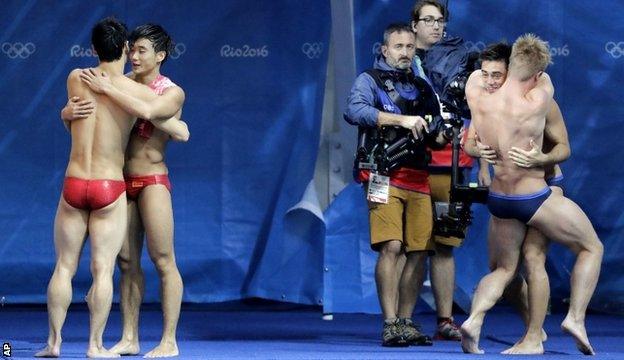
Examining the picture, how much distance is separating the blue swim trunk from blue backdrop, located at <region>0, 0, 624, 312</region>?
2.64m

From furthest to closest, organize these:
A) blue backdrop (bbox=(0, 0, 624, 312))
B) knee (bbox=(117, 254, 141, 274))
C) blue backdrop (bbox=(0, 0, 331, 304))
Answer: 1. blue backdrop (bbox=(0, 0, 331, 304))
2. blue backdrop (bbox=(0, 0, 624, 312))
3. knee (bbox=(117, 254, 141, 274))

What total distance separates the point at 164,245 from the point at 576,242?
217 centimetres

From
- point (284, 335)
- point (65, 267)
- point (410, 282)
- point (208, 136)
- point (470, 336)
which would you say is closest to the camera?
point (65, 267)

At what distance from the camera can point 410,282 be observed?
9.36 meters

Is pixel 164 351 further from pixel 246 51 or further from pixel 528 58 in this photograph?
pixel 246 51

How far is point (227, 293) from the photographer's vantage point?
1144 cm

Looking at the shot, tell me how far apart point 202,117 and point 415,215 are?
2.54 meters

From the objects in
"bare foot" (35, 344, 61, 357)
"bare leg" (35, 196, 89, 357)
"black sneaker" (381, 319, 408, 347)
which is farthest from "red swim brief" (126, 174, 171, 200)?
"black sneaker" (381, 319, 408, 347)

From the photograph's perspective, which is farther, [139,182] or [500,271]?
[500,271]

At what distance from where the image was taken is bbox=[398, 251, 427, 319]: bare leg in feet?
30.7

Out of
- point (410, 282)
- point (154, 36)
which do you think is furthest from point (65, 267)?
point (410, 282)

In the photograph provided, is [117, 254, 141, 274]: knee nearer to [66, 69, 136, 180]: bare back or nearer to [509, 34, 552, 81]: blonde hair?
[66, 69, 136, 180]: bare back

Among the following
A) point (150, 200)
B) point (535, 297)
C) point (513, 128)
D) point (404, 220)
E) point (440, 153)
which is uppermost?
point (513, 128)

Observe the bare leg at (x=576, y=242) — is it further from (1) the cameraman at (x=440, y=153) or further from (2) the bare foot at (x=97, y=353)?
(2) the bare foot at (x=97, y=353)
